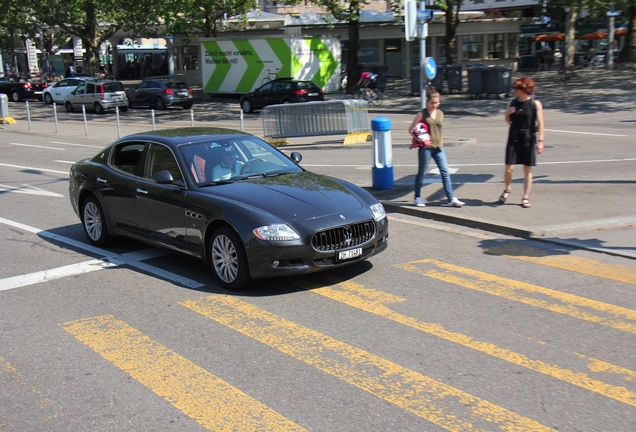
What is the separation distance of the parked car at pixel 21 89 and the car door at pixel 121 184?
41979mm

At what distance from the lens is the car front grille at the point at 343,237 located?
699 cm

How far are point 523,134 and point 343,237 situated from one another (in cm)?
428

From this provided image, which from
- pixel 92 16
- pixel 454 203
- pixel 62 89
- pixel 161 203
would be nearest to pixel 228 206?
pixel 161 203

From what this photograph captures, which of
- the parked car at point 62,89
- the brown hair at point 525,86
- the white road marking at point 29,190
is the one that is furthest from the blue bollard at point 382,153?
the parked car at point 62,89

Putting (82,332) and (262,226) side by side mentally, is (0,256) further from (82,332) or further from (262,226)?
(262,226)

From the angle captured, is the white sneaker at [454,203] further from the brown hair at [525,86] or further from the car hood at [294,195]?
the car hood at [294,195]

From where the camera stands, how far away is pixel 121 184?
877 centimetres

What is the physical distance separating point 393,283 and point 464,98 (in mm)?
26537

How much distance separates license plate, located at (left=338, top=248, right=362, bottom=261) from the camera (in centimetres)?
712

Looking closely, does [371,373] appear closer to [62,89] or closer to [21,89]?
[62,89]

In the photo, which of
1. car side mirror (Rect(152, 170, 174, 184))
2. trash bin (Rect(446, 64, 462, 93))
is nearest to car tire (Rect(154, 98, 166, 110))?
trash bin (Rect(446, 64, 462, 93))

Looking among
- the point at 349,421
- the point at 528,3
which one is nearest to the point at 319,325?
the point at 349,421

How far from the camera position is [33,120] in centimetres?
3422

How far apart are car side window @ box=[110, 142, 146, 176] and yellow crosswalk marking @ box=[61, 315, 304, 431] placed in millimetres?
2710
